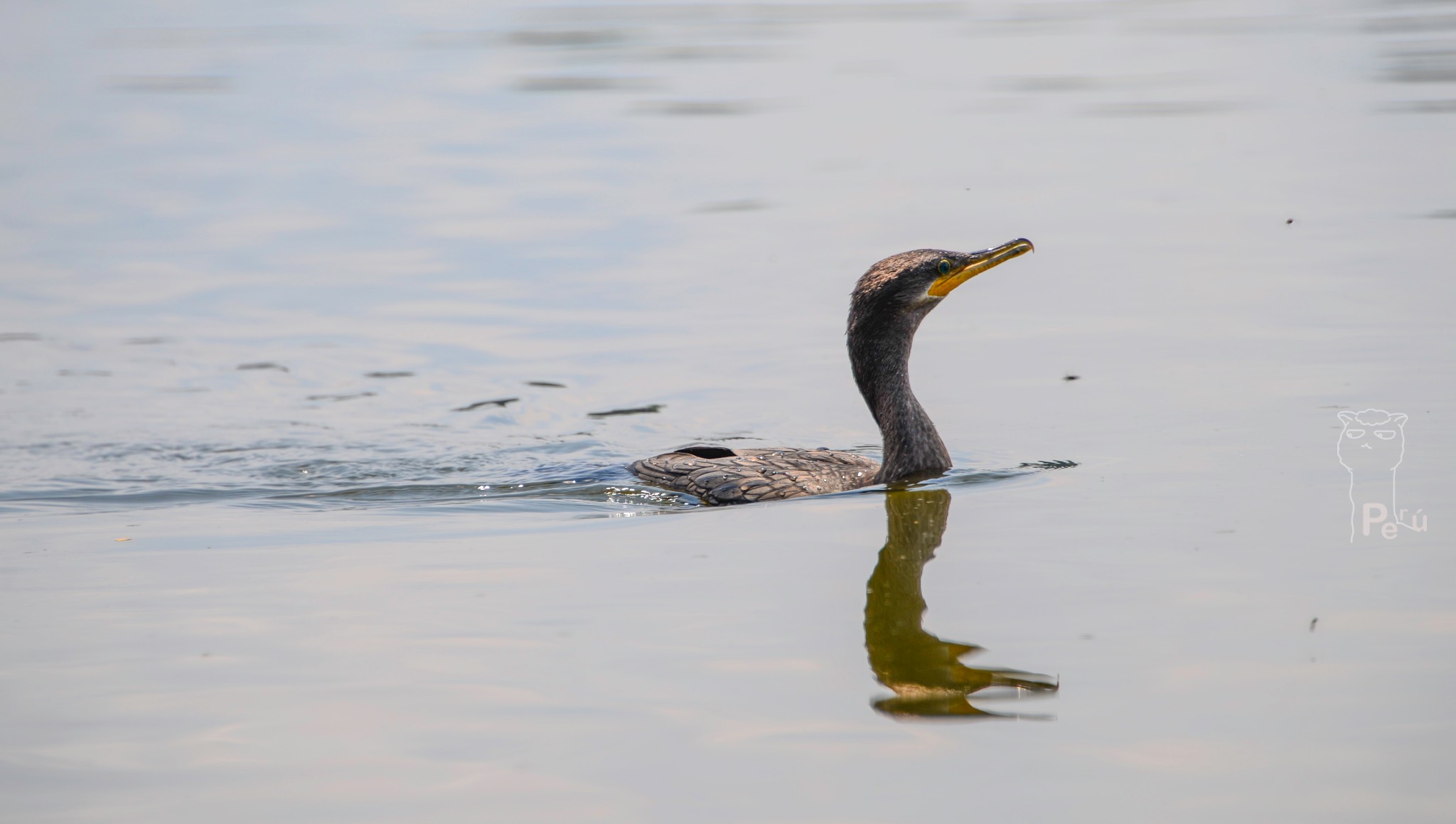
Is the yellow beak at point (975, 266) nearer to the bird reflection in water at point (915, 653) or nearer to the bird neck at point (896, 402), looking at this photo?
the bird neck at point (896, 402)

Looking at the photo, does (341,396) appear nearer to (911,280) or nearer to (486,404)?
(486,404)

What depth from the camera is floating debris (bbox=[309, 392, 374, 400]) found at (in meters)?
11.2

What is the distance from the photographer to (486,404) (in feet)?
36.0

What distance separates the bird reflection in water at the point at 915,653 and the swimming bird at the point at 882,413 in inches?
39.8

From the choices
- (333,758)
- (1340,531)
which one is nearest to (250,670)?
(333,758)

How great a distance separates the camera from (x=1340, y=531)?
6945mm

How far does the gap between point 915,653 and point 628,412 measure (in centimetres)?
496

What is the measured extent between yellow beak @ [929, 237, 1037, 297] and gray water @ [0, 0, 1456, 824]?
1021mm

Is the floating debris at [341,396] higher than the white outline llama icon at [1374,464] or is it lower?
higher

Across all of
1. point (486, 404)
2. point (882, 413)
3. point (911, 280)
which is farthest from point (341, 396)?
point (911, 280)

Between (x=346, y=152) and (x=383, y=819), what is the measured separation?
15.4 meters

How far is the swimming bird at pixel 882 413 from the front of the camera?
339 inches

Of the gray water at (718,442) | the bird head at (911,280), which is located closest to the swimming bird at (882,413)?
the bird head at (911,280)

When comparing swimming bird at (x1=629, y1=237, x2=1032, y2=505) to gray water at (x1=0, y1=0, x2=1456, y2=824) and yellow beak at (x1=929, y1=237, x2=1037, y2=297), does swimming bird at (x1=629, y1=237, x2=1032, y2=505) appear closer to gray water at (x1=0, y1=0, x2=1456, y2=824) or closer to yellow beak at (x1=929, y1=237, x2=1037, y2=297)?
yellow beak at (x1=929, y1=237, x2=1037, y2=297)
